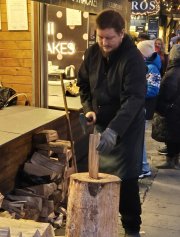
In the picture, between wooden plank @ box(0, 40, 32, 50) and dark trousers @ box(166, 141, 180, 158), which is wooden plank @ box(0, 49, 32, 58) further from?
dark trousers @ box(166, 141, 180, 158)

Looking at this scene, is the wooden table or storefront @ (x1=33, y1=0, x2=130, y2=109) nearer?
the wooden table

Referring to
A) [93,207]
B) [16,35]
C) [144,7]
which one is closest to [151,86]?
[16,35]

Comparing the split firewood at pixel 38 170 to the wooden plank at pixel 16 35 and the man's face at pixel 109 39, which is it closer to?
the man's face at pixel 109 39

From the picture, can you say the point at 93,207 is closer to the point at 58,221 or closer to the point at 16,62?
the point at 58,221

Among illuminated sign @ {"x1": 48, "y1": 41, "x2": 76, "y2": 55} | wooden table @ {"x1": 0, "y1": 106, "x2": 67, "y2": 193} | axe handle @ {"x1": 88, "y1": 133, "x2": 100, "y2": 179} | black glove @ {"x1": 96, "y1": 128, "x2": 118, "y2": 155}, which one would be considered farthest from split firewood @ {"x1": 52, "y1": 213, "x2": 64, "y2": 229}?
illuminated sign @ {"x1": 48, "y1": 41, "x2": 76, "y2": 55}

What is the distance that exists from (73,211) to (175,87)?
335 centimetres

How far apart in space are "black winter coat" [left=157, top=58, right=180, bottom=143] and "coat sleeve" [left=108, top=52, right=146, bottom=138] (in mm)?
2529

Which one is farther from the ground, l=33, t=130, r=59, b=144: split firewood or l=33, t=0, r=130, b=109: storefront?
l=33, t=0, r=130, b=109: storefront

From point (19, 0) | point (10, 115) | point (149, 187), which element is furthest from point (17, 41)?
point (149, 187)

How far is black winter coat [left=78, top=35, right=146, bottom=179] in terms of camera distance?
3.52 meters

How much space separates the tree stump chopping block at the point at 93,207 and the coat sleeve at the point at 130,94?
20.0 inches

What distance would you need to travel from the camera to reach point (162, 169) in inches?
258

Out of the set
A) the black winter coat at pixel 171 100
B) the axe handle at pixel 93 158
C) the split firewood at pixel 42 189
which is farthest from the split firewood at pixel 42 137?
the black winter coat at pixel 171 100

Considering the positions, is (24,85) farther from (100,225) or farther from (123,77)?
(100,225)
